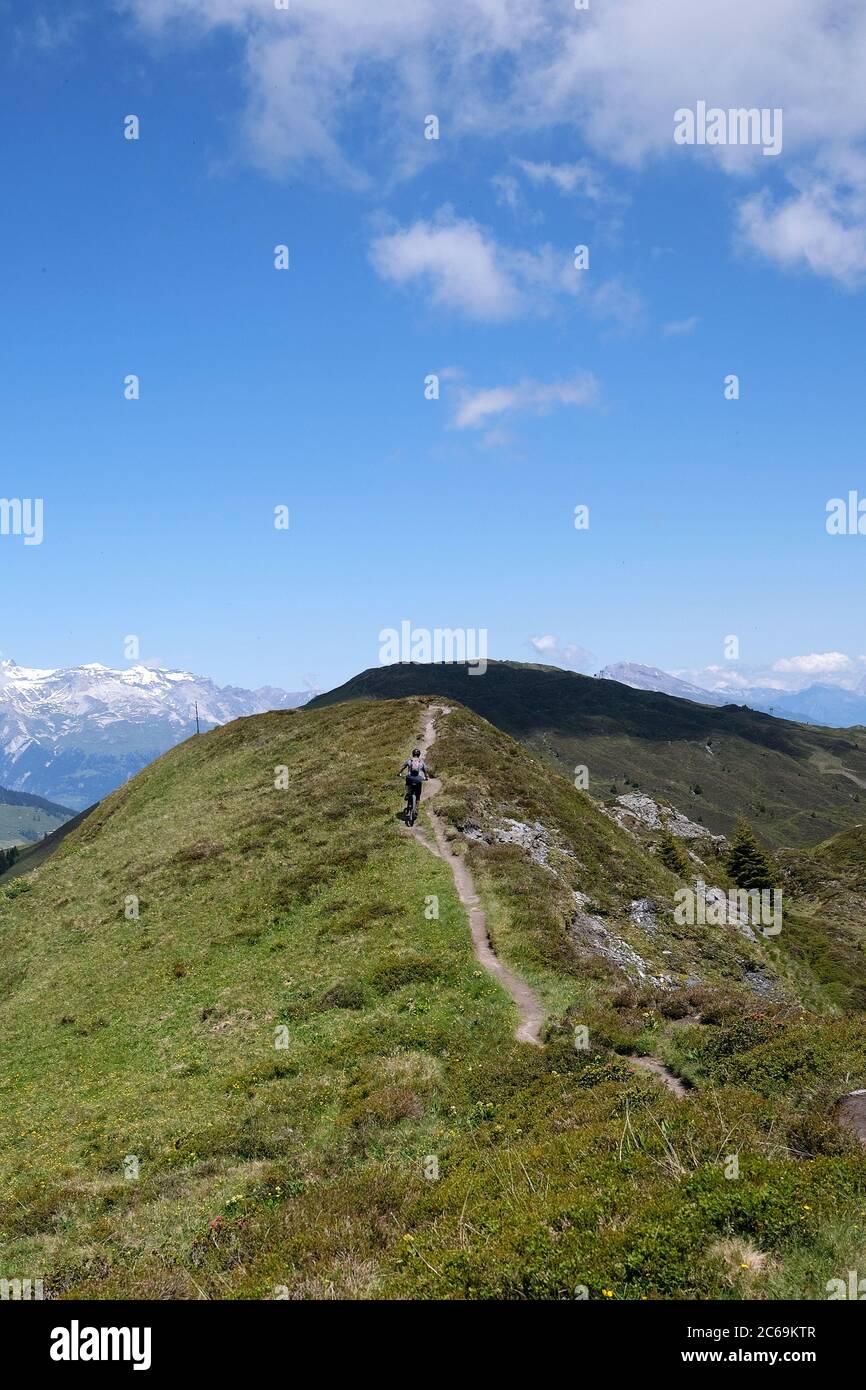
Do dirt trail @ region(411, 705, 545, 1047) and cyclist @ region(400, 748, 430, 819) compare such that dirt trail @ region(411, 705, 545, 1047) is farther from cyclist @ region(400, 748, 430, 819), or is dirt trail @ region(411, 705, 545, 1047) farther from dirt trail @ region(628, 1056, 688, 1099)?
dirt trail @ region(628, 1056, 688, 1099)

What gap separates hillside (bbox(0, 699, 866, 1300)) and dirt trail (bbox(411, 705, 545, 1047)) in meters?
0.50

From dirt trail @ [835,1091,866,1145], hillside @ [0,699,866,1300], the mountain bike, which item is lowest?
hillside @ [0,699,866,1300]

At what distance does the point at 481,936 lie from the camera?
2788cm

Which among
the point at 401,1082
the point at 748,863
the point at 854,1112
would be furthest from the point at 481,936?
the point at 748,863

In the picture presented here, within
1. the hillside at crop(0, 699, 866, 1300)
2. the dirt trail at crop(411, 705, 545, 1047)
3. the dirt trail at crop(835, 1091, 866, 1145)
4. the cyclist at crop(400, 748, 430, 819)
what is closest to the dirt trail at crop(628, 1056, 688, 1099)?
the hillside at crop(0, 699, 866, 1300)

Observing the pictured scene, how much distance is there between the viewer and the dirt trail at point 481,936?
72.3 feet

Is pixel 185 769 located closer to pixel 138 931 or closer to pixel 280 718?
pixel 280 718

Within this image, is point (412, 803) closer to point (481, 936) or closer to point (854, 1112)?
point (481, 936)

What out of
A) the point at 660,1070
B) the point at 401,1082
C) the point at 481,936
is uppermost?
the point at 481,936

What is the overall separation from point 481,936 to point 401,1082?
30.9ft

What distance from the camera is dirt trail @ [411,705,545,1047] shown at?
2203cm

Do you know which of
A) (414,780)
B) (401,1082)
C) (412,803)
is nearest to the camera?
(401,1082)
